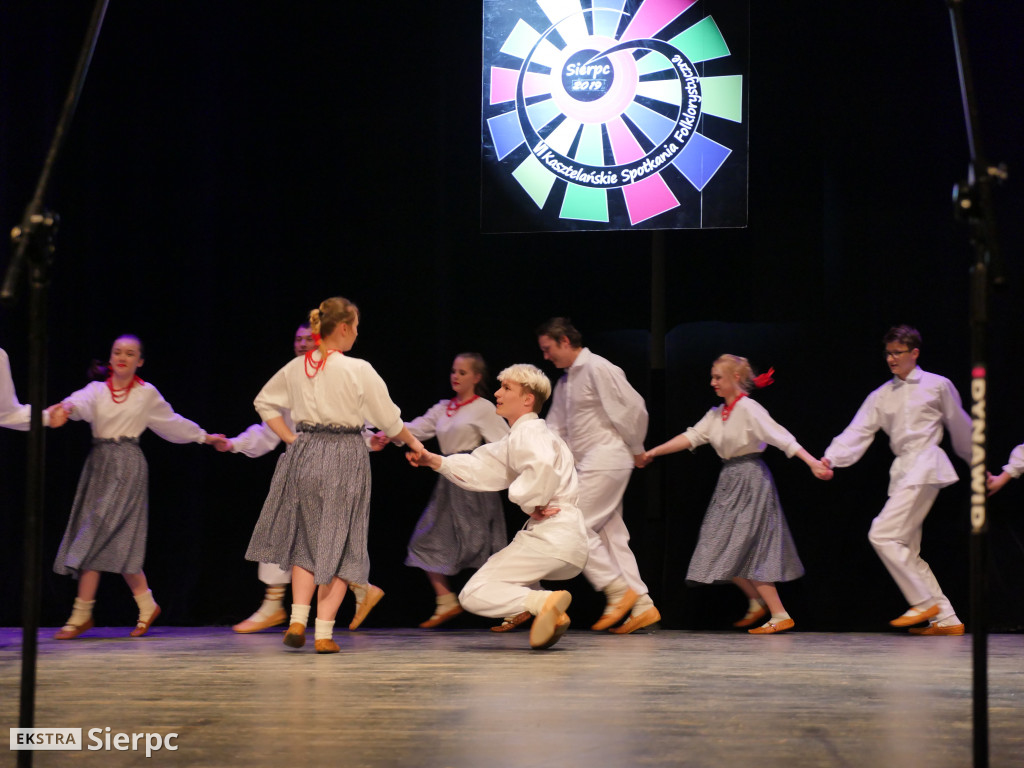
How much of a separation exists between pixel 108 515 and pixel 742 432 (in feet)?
9.60

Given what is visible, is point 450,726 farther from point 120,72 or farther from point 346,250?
point 120,72

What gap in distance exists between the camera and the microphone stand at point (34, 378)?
2.09 metres

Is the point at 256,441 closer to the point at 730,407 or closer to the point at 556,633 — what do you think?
the point at 556,633

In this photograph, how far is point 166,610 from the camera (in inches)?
231

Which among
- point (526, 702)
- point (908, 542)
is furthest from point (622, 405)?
point (526, 702)

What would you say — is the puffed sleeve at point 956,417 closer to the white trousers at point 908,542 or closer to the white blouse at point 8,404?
the white trousers at point 908,542

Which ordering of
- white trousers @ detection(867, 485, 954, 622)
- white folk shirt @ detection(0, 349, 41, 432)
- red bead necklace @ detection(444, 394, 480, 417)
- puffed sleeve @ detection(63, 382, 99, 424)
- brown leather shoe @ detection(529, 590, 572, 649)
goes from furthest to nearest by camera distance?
red bead necklace @ detection(444, 394, 480, 417), white trousers @ detection(867, 485, 954, 622), puffed sleeve @ detection(63, 382, 99, 424), white folk shirt @ detection(0, 349, 41, 432), brown leather shoe @ detection(529, 590, 572, 649)

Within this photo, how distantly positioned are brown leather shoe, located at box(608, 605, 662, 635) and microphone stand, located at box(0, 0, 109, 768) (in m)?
3.54

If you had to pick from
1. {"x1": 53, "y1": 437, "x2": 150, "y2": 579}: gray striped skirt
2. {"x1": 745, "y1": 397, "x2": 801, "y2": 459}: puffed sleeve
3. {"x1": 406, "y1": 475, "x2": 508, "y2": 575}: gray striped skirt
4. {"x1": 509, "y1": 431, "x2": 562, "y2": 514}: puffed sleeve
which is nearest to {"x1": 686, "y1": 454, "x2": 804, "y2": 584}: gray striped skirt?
{"x1": 745, "y1": 397, "x2": 801, "y2": 459}: puffed sleeve

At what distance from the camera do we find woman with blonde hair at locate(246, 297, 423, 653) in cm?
436

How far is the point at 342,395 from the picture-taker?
443 cm

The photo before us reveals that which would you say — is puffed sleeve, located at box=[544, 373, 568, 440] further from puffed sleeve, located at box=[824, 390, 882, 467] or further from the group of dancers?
puffed sleeve, located at box=[824, 390, 882, 467]

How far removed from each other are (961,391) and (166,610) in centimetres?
409

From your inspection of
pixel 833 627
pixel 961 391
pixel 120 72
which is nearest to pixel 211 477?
pixel 120 72
